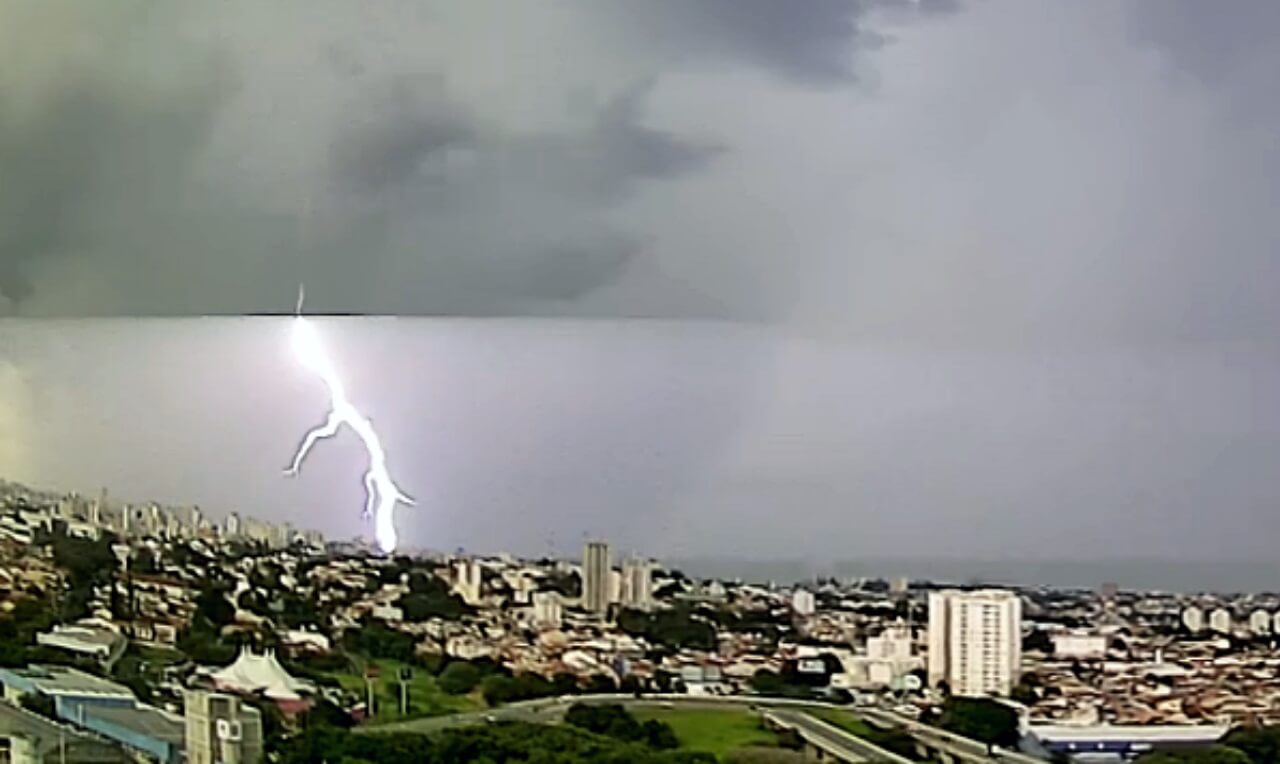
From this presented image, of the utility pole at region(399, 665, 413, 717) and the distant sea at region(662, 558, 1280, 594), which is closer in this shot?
the distant sea at region(662, 558, 1280, 594)

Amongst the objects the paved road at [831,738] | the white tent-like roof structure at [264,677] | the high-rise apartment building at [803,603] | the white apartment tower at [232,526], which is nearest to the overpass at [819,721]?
the paved road at [831,738]

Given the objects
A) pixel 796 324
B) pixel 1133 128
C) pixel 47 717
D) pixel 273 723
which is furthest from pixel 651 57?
pixel 47 717

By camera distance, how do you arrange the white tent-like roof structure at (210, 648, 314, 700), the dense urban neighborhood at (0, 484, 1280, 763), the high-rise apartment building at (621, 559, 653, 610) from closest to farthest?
the dense urban neighborhood at (0, 484, 1280, 763), the high-rise apartment building at (621, 559, 653, 610), the white tent-like roof structure at (210, 648, 314, 700)

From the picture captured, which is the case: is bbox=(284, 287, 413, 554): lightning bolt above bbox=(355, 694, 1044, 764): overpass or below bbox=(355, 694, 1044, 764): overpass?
above

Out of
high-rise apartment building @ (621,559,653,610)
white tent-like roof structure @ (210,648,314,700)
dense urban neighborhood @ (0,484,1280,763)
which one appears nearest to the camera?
dense urban neighborhood @ (0,484,1280,763)

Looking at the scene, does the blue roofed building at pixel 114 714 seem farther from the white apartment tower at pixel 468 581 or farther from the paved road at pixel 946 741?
the paved road at pixel 946 741

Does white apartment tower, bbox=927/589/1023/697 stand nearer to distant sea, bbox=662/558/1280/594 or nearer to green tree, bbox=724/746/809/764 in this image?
distant sea, bbox=662/558/1280/594

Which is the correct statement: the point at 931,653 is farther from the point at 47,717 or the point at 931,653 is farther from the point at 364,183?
the point at 47,717

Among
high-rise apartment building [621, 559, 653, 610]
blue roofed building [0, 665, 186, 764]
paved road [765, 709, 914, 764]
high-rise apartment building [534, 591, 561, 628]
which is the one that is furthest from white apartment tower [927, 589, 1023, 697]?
blue roofed building [0, 665, 186, 764]
